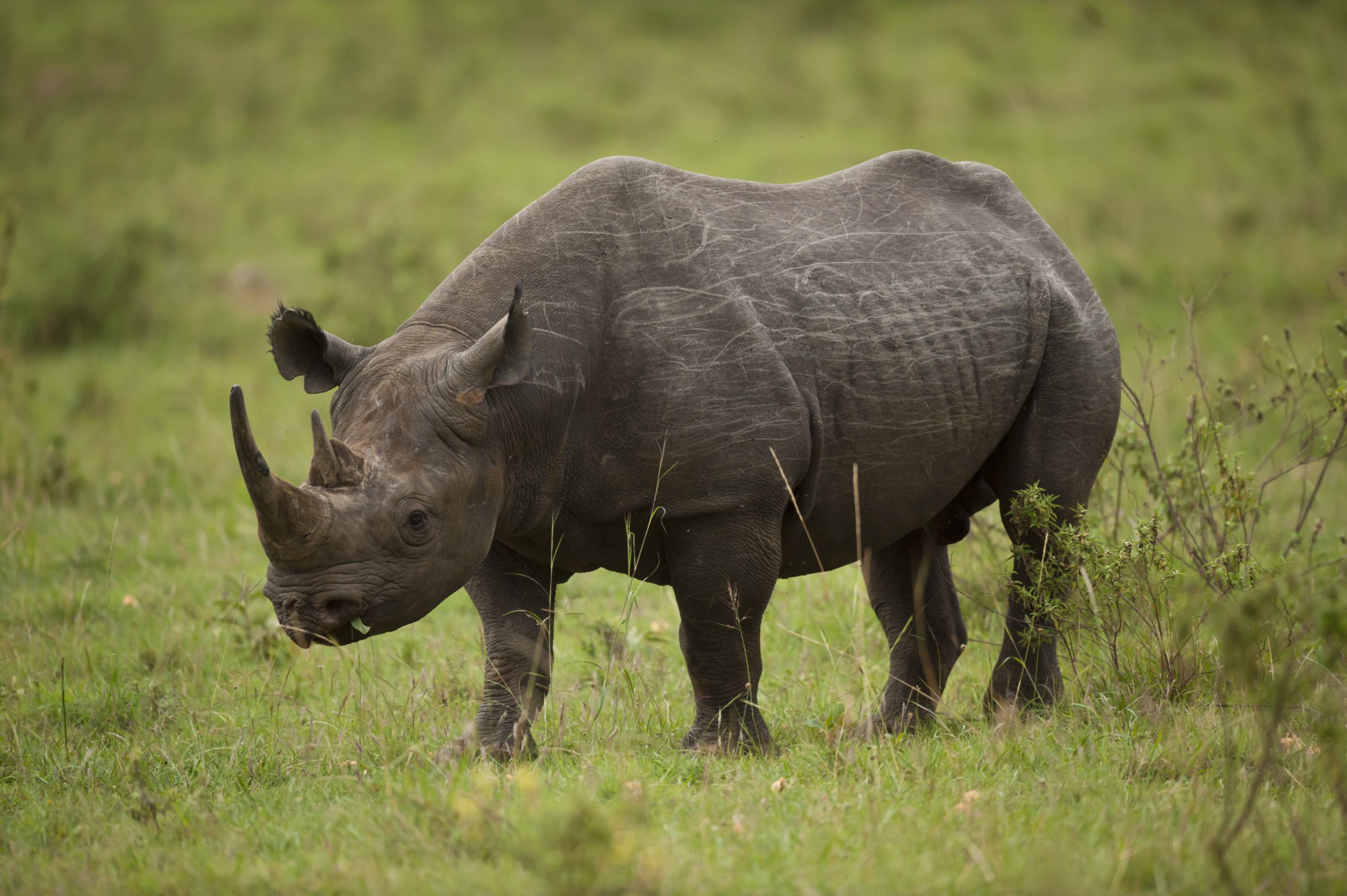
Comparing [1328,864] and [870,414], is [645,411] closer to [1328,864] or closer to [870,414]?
[870,414]

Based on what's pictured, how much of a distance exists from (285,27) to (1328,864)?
22.2 metres

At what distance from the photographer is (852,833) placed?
138 inches

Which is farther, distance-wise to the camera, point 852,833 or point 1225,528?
point 1225,528

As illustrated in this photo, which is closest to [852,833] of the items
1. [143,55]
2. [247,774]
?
[247,774]

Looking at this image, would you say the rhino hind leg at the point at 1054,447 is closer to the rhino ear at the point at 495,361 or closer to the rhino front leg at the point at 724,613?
the rhino front leg at the point at 724,613

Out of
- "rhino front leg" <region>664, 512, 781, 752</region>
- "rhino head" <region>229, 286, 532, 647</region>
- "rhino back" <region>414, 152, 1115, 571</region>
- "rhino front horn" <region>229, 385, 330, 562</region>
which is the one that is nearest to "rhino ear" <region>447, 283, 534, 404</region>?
"rhino head" <region>229, 286, 532, 647</region>

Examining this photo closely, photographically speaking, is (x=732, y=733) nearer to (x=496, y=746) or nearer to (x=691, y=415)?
(x=496, y=746)

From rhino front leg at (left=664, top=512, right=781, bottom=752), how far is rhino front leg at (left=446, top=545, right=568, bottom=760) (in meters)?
0.53

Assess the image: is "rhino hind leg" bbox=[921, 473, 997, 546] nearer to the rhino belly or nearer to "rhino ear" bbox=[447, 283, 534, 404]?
the rhino belly

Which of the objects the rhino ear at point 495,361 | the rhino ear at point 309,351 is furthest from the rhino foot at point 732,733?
the rhino ear at point 309,351

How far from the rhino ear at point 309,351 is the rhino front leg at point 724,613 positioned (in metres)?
1.25

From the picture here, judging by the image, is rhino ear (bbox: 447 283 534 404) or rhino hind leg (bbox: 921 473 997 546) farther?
rhino hind leg (bbox: 921 473 997 546)

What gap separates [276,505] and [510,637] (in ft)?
4.30

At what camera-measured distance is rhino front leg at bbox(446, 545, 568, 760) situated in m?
4.62
